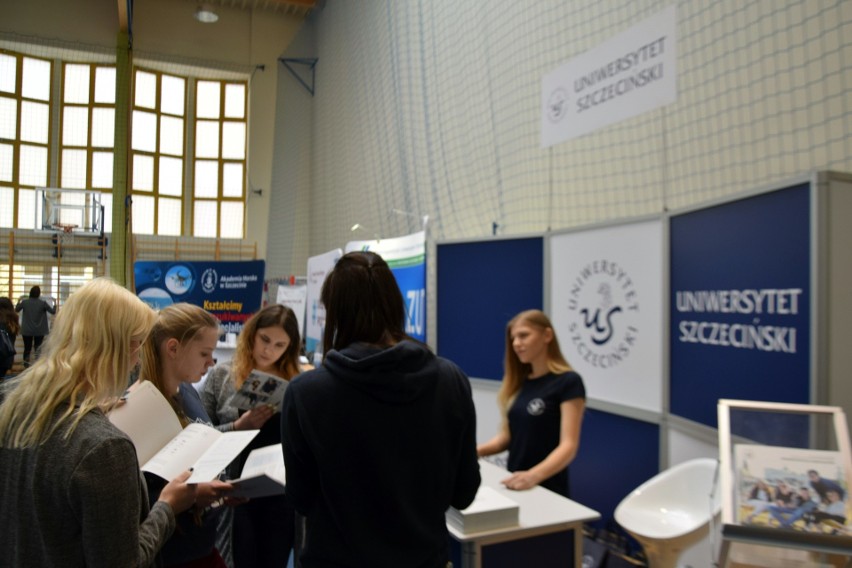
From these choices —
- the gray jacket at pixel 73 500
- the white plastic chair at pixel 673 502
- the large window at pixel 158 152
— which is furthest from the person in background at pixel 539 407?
the large window at pixel 158 152

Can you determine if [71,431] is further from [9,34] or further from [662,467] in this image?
[9,34]

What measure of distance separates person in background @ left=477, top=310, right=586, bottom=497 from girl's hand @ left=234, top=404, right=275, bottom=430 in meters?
0.92

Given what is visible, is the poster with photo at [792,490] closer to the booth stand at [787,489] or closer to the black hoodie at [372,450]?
the booth stand at [787,489]

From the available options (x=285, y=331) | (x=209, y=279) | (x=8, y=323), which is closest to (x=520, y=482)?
(x=285, y=331)

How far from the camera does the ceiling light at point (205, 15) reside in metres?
10.1

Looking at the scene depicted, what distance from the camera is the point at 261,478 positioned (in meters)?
1.71

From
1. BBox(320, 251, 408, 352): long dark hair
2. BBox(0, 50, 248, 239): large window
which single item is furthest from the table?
BBox(0, 50, 248, 239): large window

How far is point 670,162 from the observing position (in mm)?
3543

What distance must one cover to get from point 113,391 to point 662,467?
7.69ft

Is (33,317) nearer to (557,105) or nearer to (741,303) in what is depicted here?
(557,105)

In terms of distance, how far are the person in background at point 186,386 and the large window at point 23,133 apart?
10.1 m

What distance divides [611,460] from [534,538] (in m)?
1.36

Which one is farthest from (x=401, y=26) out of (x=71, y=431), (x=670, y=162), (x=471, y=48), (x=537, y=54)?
(x=71, y=431)

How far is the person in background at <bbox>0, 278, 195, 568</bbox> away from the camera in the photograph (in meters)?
1.02
